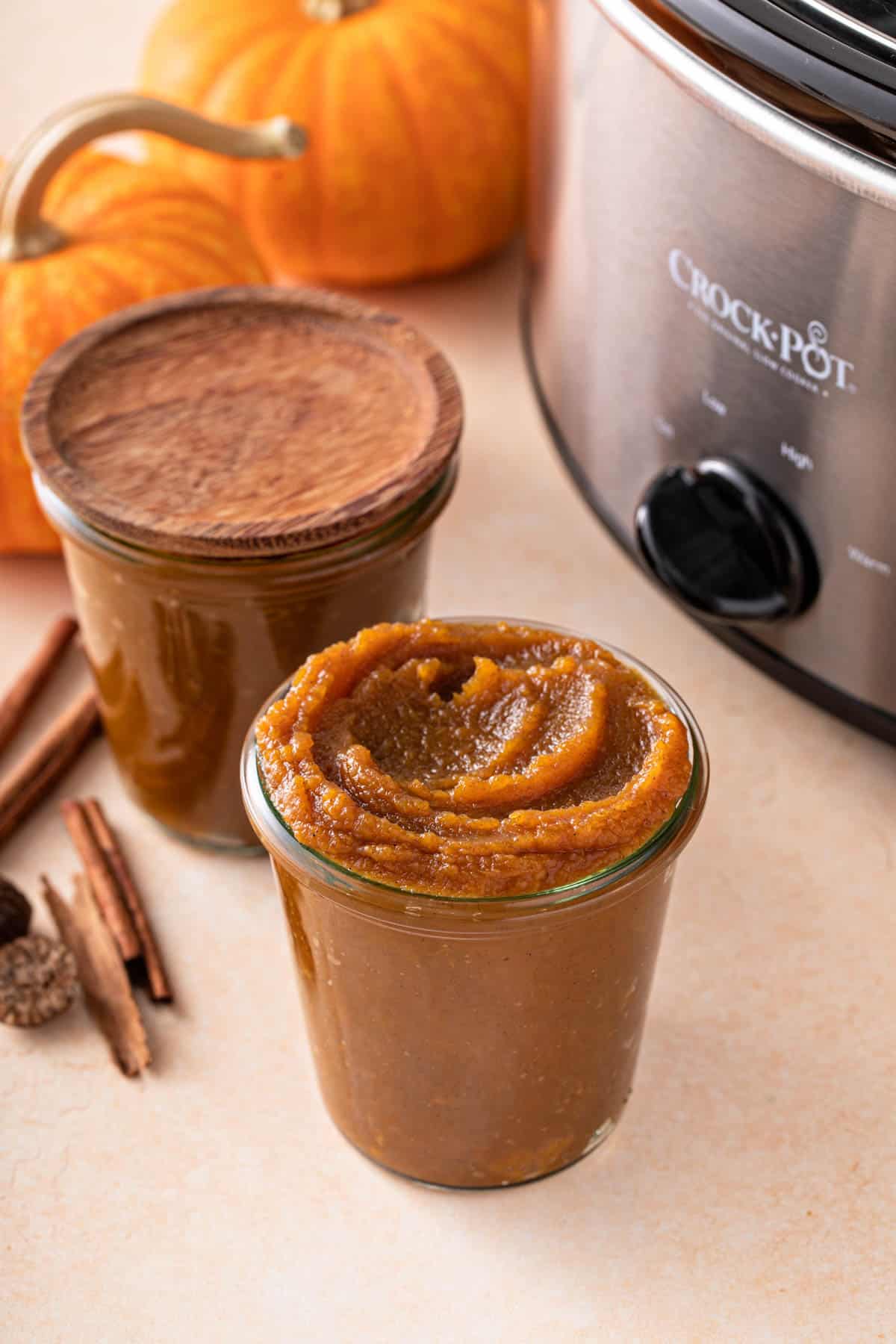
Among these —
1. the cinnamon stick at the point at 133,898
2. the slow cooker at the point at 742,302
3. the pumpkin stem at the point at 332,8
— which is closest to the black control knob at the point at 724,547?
the slow cooker at the point at 742,302

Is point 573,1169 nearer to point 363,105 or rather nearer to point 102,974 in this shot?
point 102,974

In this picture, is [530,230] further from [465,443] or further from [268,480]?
[268,480]

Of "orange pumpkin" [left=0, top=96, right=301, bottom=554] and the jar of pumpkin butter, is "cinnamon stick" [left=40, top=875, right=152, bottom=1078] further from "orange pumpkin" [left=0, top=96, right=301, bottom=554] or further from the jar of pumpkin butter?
"orange pumpkin" [left=0, top=96, right=301, bottom=554]

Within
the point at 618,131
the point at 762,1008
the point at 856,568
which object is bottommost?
the point at 762,1008

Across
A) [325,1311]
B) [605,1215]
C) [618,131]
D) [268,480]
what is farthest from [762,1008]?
[618,131]

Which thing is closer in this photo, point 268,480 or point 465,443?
point 268,480

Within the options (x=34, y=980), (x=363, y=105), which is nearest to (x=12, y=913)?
(x=34, y=980)

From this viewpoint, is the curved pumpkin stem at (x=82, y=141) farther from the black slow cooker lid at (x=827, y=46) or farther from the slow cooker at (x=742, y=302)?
the black slow cooker lid at (x=827, y=46)

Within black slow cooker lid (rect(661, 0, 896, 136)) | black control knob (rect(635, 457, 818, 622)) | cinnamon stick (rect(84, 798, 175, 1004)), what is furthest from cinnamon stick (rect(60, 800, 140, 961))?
black slow cooker lid (rect(661, 0, 896, 136))
